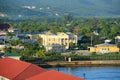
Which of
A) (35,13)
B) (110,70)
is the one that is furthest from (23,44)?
(35,13)

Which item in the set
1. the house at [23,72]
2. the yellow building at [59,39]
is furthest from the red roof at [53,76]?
the yellow building at [59,39]

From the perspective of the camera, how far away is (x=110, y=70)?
14297mm

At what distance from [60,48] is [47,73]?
10.5 metres

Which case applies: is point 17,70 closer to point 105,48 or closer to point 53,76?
point 53,76

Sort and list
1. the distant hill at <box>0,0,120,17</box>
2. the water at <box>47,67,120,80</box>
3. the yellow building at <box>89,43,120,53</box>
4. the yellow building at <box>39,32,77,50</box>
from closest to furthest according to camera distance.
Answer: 1. the water at <box>47,67,120,80</box>
2. the yellow building at <box>89,43,120,53</box>
3. the yellow building at <box>39,32,77,50</box>
4. the distant hill at <box>0,0,120,17</box>

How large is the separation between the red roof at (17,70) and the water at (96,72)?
3.40m

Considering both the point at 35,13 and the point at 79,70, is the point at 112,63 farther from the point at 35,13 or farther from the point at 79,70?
the point at 35,13

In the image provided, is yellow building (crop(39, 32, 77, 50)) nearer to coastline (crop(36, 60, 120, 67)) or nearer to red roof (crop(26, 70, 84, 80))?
coastline (crop(36, 60, 120, 67))

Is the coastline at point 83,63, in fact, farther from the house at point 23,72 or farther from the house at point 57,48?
the house at point 23,72

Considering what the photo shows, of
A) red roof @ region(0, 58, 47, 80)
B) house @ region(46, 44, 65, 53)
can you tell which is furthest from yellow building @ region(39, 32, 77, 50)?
red roof @ region(0, 58, 47, 80)

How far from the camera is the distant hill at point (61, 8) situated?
4894 centimetres

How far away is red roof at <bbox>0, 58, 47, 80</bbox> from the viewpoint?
28.8 ft

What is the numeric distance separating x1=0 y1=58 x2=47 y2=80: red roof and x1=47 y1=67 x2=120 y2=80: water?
11.2 feet

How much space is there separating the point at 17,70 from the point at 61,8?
47472 millimetres
